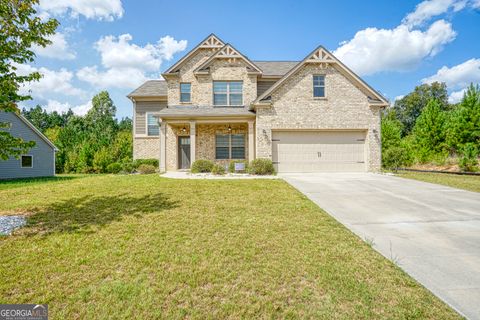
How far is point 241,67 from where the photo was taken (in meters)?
17.4

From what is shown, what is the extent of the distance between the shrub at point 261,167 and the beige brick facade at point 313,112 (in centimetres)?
99

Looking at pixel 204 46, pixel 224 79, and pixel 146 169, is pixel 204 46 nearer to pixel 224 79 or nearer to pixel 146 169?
pixel 224 79

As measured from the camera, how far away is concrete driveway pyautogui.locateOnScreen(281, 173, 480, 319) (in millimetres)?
3176

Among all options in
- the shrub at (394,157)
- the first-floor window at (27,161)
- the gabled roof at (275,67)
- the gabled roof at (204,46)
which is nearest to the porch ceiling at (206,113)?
the gabled roof at (204,46)

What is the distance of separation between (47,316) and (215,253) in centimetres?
216

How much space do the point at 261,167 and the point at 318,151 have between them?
4025 millimetres

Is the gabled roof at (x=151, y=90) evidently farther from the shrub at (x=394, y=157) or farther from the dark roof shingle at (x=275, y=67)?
the shrub at (x=394, y=157)

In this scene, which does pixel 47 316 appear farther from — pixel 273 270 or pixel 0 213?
pixel 0 213

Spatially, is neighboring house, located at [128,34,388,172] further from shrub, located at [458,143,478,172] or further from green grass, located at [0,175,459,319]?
shrub, located at [458,143,478,172]

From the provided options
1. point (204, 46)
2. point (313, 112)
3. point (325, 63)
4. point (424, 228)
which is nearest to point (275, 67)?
point (325, 63)

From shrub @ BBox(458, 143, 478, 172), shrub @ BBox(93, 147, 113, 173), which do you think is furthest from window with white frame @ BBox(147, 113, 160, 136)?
shrub @ BBox(458, 143, 478, 172)

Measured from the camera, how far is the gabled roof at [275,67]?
747 inches

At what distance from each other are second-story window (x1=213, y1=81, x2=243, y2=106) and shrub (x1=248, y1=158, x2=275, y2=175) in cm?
554

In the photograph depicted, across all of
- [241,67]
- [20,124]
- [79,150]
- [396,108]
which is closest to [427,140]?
[241,67]
